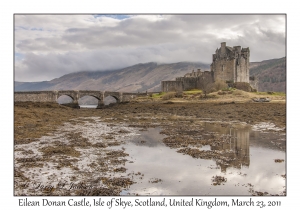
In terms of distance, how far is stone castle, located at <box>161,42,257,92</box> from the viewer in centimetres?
7562

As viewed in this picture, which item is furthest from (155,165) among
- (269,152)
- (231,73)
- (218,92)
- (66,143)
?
(231,73)

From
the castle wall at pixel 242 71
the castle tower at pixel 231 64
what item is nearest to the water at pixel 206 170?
the castle tower at pixel 231 64

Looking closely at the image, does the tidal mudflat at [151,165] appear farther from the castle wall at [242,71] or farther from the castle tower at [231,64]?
the castle wall at [242,71]

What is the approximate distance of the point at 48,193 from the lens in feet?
31.4

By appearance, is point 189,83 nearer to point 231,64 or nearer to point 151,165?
point 231,64

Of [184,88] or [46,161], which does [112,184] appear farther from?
[184,88]

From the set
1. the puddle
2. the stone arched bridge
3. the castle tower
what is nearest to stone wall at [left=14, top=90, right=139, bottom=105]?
the stone arched bridge

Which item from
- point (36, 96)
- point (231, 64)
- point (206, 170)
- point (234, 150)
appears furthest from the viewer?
point (231, 64)

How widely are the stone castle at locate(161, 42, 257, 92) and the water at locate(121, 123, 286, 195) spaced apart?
194 feet

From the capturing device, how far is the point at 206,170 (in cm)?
1215

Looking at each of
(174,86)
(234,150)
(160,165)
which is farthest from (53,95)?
(160,165)

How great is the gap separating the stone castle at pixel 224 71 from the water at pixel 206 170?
2327 inches

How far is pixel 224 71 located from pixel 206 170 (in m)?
→ 67.2

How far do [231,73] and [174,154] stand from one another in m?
64.0
